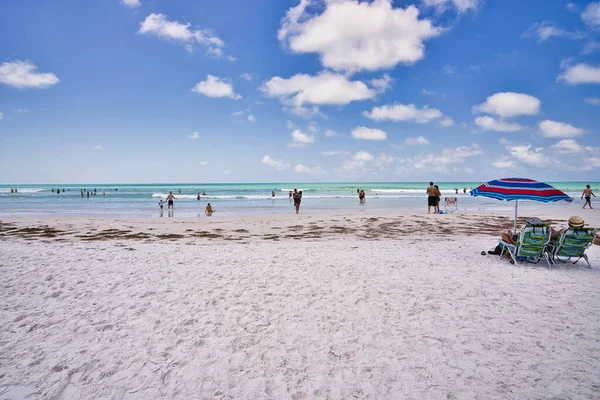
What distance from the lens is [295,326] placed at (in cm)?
503

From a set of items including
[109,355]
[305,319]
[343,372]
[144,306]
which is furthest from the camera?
[144,306]

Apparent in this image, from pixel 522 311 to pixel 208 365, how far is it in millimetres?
4886

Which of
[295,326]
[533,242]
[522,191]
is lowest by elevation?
[295,326]

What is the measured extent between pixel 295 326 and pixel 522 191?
6.83 meters

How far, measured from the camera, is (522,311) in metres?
5.52

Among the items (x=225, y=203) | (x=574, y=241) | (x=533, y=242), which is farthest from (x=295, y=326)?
(x=225, y=203)

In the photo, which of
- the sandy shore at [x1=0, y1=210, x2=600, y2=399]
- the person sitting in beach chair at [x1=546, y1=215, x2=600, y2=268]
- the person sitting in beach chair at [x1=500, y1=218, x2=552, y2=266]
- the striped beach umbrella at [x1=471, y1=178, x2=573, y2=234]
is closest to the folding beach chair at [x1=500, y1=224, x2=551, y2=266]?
the person sitting in beach chair at [x1=500, y1=218, x2=552, y2=266]

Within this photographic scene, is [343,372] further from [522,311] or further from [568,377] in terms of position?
[522,311]

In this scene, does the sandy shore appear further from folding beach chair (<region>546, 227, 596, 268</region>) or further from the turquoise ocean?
the turquoise ocean

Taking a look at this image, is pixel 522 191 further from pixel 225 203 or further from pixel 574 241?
pixel 225 203

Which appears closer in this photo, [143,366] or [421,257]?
[143,366]

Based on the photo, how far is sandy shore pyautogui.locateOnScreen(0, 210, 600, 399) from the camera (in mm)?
3727

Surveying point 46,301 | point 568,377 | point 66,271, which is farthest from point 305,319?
point 66,271

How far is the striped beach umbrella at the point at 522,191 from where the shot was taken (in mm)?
8227
